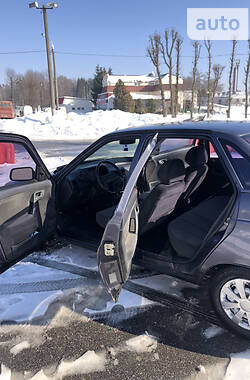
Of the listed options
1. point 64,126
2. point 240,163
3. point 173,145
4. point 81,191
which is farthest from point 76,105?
point 240,163

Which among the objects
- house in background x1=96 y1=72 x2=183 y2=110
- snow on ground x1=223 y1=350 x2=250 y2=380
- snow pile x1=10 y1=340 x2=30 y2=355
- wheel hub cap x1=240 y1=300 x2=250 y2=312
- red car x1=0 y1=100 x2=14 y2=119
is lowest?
snow pile x1=10 y1=340 x2=30 y2=355

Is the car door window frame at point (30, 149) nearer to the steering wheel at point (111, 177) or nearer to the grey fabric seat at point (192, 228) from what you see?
the steering wheel at point (111, 177)

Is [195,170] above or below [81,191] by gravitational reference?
above

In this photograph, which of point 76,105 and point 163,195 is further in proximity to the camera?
point 76,105

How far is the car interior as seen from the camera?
8.60 ft

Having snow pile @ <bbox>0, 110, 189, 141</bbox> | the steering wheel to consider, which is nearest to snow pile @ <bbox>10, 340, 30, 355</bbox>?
the steering wheel

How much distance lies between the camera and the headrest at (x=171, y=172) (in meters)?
2.74

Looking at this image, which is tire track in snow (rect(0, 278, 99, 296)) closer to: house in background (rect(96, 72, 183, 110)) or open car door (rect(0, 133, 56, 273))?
open car door (rect(0, 133, 56, 273))

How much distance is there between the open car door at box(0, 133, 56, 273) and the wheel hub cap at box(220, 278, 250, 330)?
185cm

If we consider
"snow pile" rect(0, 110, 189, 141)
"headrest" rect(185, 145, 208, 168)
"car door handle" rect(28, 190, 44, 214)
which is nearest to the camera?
"car door handle" rect(28, 190, 44, 214)

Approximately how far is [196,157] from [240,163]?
3.09ft

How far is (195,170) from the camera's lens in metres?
3.07

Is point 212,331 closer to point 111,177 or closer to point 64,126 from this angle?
point 111,177

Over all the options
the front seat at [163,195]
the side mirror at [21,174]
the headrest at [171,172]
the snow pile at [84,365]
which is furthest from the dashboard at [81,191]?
the snow pile at [84,365]
